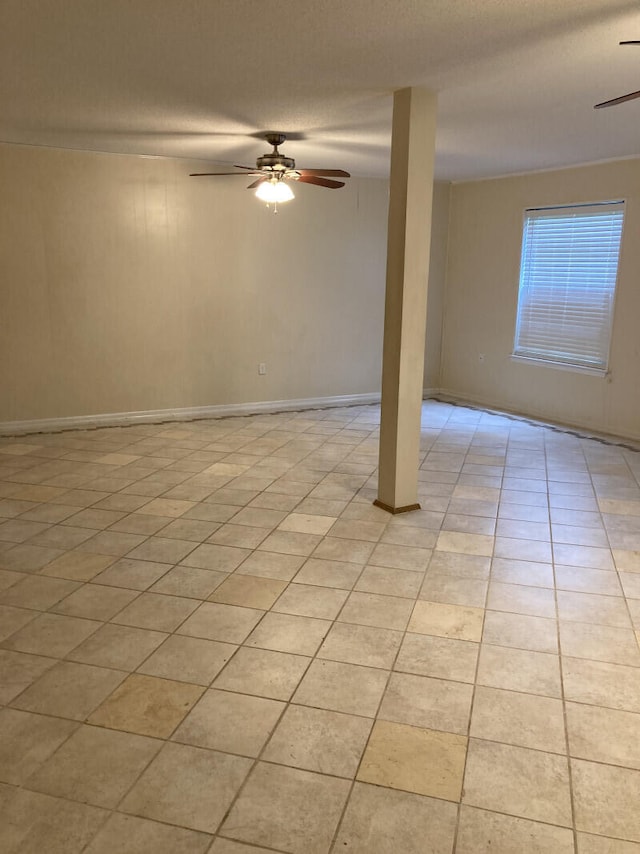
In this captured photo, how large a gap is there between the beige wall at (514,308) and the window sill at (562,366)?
0.03 metres

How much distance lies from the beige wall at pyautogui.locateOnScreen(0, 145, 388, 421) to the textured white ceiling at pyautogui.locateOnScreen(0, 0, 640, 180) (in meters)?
0.67

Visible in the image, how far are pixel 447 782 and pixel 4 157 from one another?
5661mm

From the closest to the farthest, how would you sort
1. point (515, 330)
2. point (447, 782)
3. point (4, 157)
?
point (447, 782) → point (4, 157) → point (515, 330)

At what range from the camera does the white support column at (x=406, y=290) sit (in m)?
3.57

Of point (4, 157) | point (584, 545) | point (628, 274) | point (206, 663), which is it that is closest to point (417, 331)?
point (584, 545)

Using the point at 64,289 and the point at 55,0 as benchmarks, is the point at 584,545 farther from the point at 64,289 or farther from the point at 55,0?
the point at 64,289

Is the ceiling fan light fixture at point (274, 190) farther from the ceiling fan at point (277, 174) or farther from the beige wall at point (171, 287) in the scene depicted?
the beige wall at point (171, 287)

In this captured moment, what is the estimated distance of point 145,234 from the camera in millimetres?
6039

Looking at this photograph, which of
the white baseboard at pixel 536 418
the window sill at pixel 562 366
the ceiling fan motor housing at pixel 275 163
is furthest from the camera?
the window sill at pixel 562 366

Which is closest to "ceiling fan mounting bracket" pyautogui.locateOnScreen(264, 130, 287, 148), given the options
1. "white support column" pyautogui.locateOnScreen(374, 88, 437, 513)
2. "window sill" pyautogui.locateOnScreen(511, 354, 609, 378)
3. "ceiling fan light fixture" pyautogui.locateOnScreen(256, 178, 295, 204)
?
"ceiling fan light fixture" pyautogui.locateOnScreen(256, 178, 295, 204)

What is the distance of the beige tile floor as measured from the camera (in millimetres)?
1787

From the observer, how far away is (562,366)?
6.40 metres

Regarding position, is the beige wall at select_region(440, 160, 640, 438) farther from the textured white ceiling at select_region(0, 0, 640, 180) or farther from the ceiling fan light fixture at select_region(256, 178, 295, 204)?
the ceiling fan light fixture at select_region(256, 178, 295, 204)

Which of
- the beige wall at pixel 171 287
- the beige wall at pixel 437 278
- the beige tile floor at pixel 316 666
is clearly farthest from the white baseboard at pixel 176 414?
the beige tile floor at pixel 316 666
